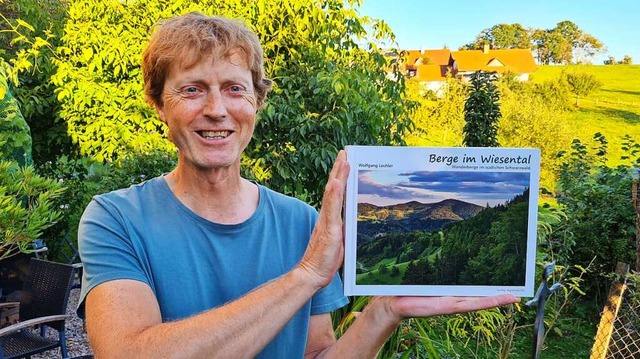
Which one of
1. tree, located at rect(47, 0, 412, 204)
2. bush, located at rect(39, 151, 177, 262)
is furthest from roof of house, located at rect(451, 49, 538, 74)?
bush, located at rect(39, 151, 177, 262)

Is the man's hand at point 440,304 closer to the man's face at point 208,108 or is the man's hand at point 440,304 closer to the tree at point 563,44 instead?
the man's face at point 208,108

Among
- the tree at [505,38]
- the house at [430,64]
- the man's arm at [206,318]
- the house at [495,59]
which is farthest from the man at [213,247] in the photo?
the tree at [505,38]

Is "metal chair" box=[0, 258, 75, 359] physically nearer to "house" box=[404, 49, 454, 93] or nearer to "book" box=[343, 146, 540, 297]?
"book" box=[343, 146, 540, 297]

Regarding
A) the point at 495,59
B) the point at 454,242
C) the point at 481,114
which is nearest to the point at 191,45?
the point at 454,242

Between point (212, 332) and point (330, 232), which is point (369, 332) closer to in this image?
point (330, 232)

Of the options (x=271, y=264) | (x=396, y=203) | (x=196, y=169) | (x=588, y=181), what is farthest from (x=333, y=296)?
(x=588, y=181)

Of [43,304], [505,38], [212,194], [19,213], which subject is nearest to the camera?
[212,194]
